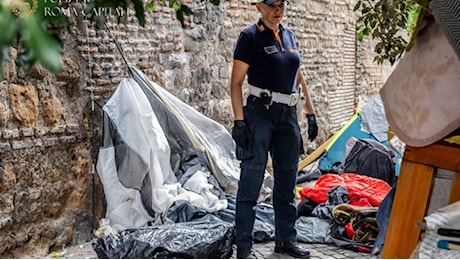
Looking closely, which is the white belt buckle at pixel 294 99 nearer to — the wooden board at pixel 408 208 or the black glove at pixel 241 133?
the black glove at pixel 241 133

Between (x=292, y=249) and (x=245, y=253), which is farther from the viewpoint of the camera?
(x=292, y=249)

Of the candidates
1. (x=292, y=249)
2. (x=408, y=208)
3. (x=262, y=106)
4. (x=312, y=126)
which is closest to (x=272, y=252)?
(x=292, y=249)

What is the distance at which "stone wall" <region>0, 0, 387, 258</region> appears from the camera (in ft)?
10.9

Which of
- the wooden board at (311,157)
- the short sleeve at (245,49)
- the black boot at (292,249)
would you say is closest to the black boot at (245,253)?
the black boot at (292,249)

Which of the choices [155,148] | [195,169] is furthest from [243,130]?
[195,169]

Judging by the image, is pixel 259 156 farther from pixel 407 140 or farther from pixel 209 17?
pixel 209 17

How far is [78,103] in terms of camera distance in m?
3.78

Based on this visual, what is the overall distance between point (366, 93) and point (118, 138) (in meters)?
5.86

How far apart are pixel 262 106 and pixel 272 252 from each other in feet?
3.35

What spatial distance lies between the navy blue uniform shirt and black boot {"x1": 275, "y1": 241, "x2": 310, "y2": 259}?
99 centimetres

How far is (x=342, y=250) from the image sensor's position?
12.1 feet

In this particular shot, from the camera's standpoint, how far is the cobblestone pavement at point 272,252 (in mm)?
3525

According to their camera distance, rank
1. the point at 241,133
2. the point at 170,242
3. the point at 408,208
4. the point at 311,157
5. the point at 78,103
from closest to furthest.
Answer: the point at 408,208
the point at 241,133
the point at 170,242
the point at 78,103
the point at 311,157

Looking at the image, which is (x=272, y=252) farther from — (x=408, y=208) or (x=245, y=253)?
(x=408, y=208)
